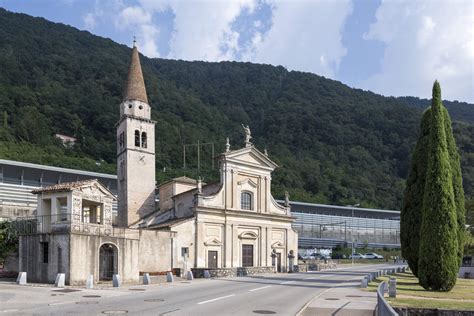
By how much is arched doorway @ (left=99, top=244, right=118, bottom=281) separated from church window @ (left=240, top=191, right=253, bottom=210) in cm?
1736

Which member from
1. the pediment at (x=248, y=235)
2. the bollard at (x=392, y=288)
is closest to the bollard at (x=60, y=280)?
the bollard at (x=392, y=288)

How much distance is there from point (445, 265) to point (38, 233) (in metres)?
22.5

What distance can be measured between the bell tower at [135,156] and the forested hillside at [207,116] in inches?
1268

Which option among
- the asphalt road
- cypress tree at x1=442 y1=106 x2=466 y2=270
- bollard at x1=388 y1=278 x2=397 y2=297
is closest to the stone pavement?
the asphalt road

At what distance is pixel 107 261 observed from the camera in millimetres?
32281

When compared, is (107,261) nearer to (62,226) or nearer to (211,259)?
(62,226)

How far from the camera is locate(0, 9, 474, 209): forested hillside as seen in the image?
9038cm

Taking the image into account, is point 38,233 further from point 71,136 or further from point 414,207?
point 71,136

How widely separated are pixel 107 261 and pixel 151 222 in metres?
14.7

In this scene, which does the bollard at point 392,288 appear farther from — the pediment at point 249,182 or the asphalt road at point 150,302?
the pediment at point 249,182

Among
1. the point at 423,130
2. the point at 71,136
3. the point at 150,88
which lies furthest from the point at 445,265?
the point at 150,88

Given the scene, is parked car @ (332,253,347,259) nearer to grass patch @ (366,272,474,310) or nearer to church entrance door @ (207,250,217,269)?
church entrance door @ (207,250,217,269)

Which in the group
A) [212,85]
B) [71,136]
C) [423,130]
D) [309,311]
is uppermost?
[212,85]

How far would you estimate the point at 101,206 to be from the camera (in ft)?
111
